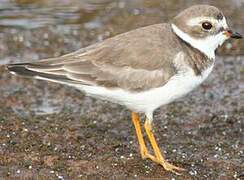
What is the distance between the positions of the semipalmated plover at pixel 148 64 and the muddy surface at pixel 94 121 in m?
0.61

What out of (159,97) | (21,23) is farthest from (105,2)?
(159,97)

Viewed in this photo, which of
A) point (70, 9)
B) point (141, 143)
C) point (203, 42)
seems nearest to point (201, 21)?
point (203, 42)

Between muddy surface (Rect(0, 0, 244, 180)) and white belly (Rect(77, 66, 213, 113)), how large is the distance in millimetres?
743

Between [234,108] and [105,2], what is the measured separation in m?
5.14

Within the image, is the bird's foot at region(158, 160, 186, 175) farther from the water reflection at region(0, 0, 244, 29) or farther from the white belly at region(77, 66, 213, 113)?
the water reflection at region(0, 0, 244, 29)

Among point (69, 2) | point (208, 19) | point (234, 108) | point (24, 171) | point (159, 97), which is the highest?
point (208, 19)

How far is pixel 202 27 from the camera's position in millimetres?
7559

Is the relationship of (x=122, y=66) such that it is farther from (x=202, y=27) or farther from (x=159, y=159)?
(x=159, y=159)

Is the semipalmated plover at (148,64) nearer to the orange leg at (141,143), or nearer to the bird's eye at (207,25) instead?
the bird's eye at (207,25)

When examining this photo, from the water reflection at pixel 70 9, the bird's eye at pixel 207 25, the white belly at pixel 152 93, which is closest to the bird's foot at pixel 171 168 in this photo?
the white belly at pixel 152 93

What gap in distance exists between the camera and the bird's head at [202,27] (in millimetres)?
7543

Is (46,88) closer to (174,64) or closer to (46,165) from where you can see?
(46,165)

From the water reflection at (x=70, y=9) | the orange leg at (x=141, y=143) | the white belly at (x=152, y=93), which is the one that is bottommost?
the water reflection at (x=70, y=9)

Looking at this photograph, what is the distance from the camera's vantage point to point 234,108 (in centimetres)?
959
